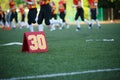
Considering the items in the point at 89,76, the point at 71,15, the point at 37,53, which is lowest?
the point at 71,15

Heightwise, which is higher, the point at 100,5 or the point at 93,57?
the point at 93,57

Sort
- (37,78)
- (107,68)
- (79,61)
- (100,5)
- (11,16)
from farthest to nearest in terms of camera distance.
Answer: (100,5) < (11,16) < (79,61) < (107,68) < (37,78)

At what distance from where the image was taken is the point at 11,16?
2961cm

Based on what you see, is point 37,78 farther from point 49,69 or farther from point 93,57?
point 93,57

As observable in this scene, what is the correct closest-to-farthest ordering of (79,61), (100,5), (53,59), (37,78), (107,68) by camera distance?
(37,78)
(107,68)
(79,61)
(53,59)
(100,5)

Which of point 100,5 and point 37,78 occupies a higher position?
point 37,78

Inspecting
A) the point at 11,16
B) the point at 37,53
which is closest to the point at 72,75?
the point at 37,53

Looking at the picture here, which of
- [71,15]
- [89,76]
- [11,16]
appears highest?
[89,76]

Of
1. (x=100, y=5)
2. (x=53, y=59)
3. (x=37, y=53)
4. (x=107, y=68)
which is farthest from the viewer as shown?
(x=100, y=5)

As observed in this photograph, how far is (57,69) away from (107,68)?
2.52 feet

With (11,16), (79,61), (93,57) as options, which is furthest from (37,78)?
(11,16)

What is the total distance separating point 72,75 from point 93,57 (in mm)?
2441

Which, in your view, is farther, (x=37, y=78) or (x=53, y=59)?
(x=53, y=59)

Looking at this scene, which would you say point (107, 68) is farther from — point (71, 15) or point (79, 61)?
point (71, 15)
